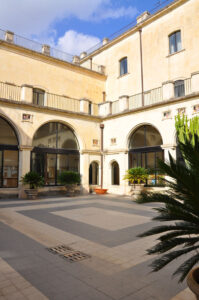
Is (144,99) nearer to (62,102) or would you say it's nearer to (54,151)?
→ (62,102)

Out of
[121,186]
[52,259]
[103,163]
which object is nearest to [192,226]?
[52,259]

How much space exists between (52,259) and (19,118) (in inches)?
490

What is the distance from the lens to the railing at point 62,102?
63.5 ft

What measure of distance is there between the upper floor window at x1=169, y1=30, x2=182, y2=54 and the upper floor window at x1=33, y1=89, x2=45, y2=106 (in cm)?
1132

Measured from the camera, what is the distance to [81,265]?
4637 mm

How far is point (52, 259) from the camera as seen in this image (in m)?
4.91

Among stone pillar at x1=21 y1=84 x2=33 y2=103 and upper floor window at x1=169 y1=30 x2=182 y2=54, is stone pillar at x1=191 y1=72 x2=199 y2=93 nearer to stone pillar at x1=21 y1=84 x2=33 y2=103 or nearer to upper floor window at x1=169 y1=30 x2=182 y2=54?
upper floor window at x1=169 y1=30 x2=182 y2=54

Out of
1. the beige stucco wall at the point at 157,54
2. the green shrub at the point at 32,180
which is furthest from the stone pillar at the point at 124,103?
the green shrub at the point at 32,180

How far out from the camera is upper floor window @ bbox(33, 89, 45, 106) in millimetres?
18875

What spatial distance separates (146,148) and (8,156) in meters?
9.92

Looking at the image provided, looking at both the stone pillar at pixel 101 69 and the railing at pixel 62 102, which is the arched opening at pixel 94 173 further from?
the stone pillar at pixel 101 69

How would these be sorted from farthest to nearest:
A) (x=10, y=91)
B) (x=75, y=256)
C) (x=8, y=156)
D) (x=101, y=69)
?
(x=101, y=69), (x=10, y=91), (x=8, y=156), (x=75, y=256)

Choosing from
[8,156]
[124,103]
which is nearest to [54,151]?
[8,156]

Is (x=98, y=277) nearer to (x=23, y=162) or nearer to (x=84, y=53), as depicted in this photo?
(x=23, y=162)
